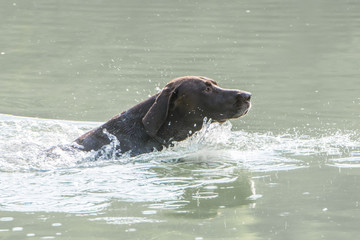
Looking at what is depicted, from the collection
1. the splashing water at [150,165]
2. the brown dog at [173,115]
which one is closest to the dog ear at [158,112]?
the brown dog at [173,115]

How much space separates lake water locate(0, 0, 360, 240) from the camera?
5824mm

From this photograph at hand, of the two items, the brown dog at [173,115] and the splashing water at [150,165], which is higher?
the brown dog at [173,115]

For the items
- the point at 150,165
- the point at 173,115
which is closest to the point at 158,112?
the point at 173,115

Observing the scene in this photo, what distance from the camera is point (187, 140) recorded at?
765 centimetres

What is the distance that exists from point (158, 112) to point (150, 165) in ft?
1.61

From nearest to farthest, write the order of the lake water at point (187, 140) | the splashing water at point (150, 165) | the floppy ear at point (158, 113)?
the lake water at point (187, 140)
the splashing water at point (150, 165)
the floppy ear at point (158, 113)

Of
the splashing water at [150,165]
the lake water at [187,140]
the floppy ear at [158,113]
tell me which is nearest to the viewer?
the lake water at [187,140]

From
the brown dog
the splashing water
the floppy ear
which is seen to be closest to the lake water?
the splashing water

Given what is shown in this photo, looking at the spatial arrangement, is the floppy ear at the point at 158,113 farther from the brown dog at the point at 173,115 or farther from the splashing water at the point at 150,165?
the splashing water at the point at 150,165

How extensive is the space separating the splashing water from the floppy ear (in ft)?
0.97

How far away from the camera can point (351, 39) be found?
54.4 ft

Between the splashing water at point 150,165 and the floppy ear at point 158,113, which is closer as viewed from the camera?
the splashing water at point 150,165

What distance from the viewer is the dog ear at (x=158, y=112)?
7.30m

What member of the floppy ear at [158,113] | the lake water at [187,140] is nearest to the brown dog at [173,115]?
the floppy ear at [158,113]
